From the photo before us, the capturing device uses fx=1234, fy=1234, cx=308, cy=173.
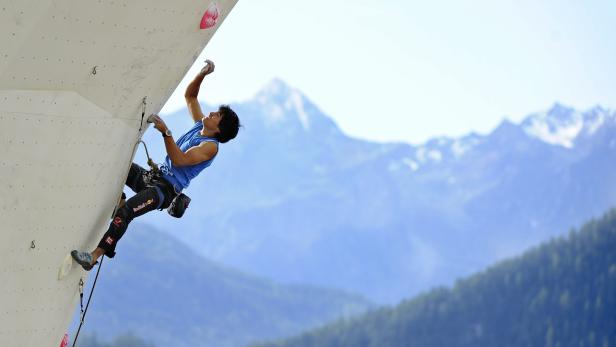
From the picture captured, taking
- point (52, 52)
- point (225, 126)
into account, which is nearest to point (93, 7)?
point (52, 52)

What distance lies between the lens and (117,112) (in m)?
10.7

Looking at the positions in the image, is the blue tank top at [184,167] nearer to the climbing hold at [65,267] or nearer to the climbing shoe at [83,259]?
the climbing shoe at [83,259]

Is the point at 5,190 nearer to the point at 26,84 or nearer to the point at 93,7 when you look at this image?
the point at 26,84

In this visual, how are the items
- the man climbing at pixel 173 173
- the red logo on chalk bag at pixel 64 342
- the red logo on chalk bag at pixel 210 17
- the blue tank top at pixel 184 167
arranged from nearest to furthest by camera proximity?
1. the red logo on chalk bag at pixel 210 17
2. the man climbing at pixel 173 173
3. the blue tank top at pixel 184 167
4. the red logo on chalk bag at pixel 64 342

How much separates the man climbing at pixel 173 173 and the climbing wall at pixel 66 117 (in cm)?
23

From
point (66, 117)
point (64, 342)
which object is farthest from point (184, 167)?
point (64, 342)

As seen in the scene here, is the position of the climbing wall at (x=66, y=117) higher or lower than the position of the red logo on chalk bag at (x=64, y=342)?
higher

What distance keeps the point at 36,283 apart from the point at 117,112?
64.7 inches

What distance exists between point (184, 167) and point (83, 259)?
1.22m

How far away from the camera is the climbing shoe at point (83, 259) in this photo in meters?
10.9

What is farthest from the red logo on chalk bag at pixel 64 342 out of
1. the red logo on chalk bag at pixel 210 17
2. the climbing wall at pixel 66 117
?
the red logo on chalk bag at pixel 210 17

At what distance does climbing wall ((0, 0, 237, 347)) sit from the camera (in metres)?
9.56

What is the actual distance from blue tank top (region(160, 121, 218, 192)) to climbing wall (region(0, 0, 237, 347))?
37cm

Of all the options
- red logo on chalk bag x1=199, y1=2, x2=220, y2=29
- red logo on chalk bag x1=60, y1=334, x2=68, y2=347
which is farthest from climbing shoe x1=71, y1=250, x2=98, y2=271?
red logo on chalk bag x1=199, y1=2, x2=220, y2=29
